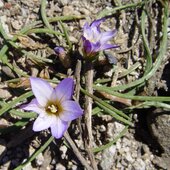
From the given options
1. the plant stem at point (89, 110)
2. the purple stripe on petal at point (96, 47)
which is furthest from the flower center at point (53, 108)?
the purple stripe on petal at point (96, 47)

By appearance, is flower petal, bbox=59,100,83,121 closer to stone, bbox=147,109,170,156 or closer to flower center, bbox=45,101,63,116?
flower center, bbox=45,101,63,116

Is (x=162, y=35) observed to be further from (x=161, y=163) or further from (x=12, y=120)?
(x=12, y=120)

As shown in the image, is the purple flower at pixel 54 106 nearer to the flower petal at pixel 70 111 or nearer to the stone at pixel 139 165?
the flower petal at pixel 70 111

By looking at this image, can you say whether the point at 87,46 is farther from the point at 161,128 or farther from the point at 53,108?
the point at 161,128

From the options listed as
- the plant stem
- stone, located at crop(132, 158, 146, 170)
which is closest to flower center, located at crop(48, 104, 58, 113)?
the plant stem

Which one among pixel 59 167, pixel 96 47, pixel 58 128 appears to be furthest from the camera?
pixel 59 167

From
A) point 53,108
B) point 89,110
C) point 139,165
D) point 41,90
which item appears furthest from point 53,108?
point 139,165
